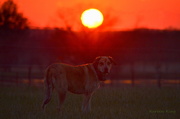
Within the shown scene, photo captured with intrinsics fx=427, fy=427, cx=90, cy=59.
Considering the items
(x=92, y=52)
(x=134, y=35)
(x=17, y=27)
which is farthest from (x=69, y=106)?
(x=134, y=35)

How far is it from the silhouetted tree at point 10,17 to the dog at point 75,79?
127ft

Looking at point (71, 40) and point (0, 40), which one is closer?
point (71, 40)

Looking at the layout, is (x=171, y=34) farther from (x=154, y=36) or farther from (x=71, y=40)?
(x=71, y=40)

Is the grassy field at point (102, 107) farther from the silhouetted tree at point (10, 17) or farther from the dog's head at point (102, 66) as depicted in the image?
the silhouetted tree at point (10, 17)

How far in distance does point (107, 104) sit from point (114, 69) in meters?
17.3

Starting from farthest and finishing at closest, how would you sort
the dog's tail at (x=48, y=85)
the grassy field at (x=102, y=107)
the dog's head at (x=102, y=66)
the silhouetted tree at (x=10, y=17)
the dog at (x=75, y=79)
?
the silhouetted tree at (x=10, y=17), the dog's head at (x=102, y=66), the dog's tail at (x=48, y=85), the dog at (x=75, y=79), the grassy field at (x=102, y=107)

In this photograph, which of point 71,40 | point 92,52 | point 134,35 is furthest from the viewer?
point 134,35

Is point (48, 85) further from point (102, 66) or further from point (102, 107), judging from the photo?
point (102, 107)

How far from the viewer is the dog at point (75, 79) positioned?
10656 millimetres

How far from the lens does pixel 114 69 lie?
98.2 feet

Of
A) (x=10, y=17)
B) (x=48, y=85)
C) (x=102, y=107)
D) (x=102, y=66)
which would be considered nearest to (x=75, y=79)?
(x=48, y=85)

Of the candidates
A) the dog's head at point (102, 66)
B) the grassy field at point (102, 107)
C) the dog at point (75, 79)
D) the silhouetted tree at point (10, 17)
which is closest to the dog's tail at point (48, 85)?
the dog at point (75, 79)

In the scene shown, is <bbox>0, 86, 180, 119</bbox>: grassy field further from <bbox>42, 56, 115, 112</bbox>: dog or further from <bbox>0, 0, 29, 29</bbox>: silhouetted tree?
<bbox>0, 0, 29, 29</bbox>: silhouetted tree

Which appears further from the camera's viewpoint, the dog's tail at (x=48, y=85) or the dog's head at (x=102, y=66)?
the dog's head at (x=102, y=66)
